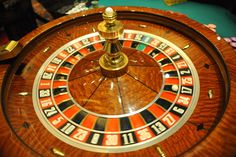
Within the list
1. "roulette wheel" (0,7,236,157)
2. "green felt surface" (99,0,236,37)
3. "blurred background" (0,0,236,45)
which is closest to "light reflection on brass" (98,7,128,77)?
"roulette wheel" (0,7,236,157)

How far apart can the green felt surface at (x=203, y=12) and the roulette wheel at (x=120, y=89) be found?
50.8 inches

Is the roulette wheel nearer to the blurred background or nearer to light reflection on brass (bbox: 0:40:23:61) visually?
→ light reflection on brass (bbox: 0:40:23:61)

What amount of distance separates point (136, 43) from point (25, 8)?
1.30 meters

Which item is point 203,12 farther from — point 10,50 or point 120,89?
point 10,50

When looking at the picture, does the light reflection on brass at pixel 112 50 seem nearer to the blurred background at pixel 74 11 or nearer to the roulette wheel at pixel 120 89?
the roulette wheel at pixel 120 89

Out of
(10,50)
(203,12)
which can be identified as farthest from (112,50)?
(203,12)

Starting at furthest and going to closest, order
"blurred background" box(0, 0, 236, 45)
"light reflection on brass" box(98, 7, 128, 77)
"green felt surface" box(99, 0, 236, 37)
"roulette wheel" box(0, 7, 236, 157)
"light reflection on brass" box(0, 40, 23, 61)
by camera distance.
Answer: "green felt surface" box(99, 0, 236, 37) < "blurred background" box(0, 0, 236, 45) < "light reflection on brass" box(0, 40, 23, 61) < "light reflection on brass" box(98, 7, 128, 77) < "roulette wheel" box(0, 7, 236, 157)

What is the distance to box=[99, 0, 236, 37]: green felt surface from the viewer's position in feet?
9.57

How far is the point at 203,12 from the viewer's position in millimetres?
3188

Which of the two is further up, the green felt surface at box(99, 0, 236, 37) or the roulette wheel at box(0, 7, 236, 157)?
the green felt surface at box(99, 0, 236, 37)

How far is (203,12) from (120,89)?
212 cm

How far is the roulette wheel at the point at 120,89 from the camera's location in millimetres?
1197

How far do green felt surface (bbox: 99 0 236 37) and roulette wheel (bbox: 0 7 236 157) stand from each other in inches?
50.8

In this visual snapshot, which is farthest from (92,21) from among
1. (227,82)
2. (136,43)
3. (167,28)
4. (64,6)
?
(64,6)
